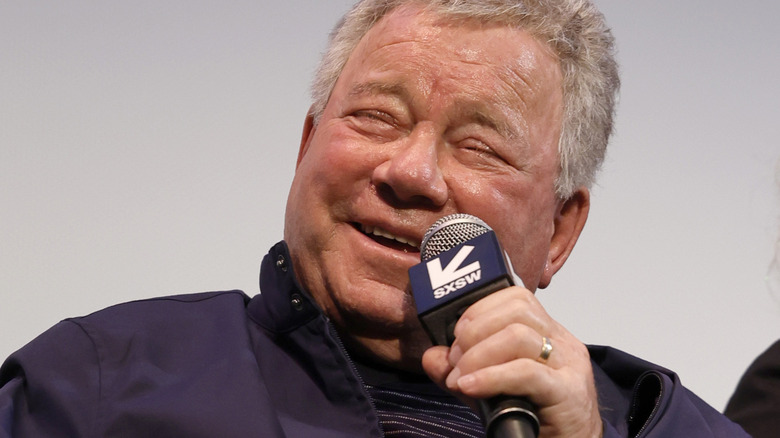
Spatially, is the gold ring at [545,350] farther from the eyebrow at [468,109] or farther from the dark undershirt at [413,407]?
the eyebrow at [468,109]

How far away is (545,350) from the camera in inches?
56.4

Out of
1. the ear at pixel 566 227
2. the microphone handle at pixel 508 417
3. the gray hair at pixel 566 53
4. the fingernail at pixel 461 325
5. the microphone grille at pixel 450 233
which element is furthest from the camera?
the ear at pixel 566 227

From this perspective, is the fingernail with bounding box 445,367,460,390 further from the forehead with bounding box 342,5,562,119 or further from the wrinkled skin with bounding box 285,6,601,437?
the forehead with bounding box 342,5,562,119

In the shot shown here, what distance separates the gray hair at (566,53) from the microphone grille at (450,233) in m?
0.75

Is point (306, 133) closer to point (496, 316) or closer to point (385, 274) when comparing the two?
point (385, 274)

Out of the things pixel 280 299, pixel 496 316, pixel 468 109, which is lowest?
pixel 280 299

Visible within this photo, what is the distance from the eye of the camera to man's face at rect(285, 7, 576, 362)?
6.54 ft

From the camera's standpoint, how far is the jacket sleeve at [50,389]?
5.42 feet

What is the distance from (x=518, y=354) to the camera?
1.36 meters

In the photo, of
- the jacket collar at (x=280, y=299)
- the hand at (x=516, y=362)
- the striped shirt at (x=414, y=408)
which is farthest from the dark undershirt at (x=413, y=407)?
the hand at (x=516, y=362)

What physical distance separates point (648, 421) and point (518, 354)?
72cm

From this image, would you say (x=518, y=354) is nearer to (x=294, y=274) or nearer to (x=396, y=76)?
(x=294, y=274)

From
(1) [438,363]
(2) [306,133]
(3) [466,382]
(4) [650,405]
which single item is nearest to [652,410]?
(4) [650,405]

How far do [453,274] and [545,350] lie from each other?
0.60 ft
